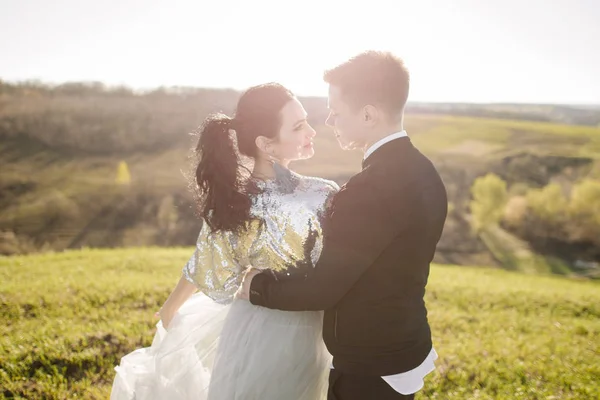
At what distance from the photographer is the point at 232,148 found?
2.72 meters

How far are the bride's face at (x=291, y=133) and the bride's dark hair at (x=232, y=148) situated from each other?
35 mm

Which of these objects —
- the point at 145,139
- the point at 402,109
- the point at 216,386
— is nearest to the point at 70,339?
the point at 216,386

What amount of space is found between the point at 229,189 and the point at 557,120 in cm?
6576

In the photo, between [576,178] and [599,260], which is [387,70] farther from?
[576,178]

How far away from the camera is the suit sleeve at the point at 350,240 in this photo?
209 centimetres

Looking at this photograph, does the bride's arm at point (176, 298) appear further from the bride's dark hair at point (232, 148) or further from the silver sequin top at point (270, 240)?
the bride's dark hair at point (232, 148)

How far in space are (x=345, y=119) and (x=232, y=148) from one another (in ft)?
2.30

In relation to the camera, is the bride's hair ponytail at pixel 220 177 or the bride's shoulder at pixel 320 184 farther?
the bride's shoulder at pixel 320 184

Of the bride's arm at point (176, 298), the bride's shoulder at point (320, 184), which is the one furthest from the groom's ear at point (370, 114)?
the bride's arm at point (176, 298)

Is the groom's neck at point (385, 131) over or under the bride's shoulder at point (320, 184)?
over

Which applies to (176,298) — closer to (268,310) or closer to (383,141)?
(268,310)

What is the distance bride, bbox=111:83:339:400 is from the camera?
2.57 metres

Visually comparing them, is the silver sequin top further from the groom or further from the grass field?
the grass field

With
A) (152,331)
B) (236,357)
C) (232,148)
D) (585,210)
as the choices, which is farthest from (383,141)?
(585,210)
